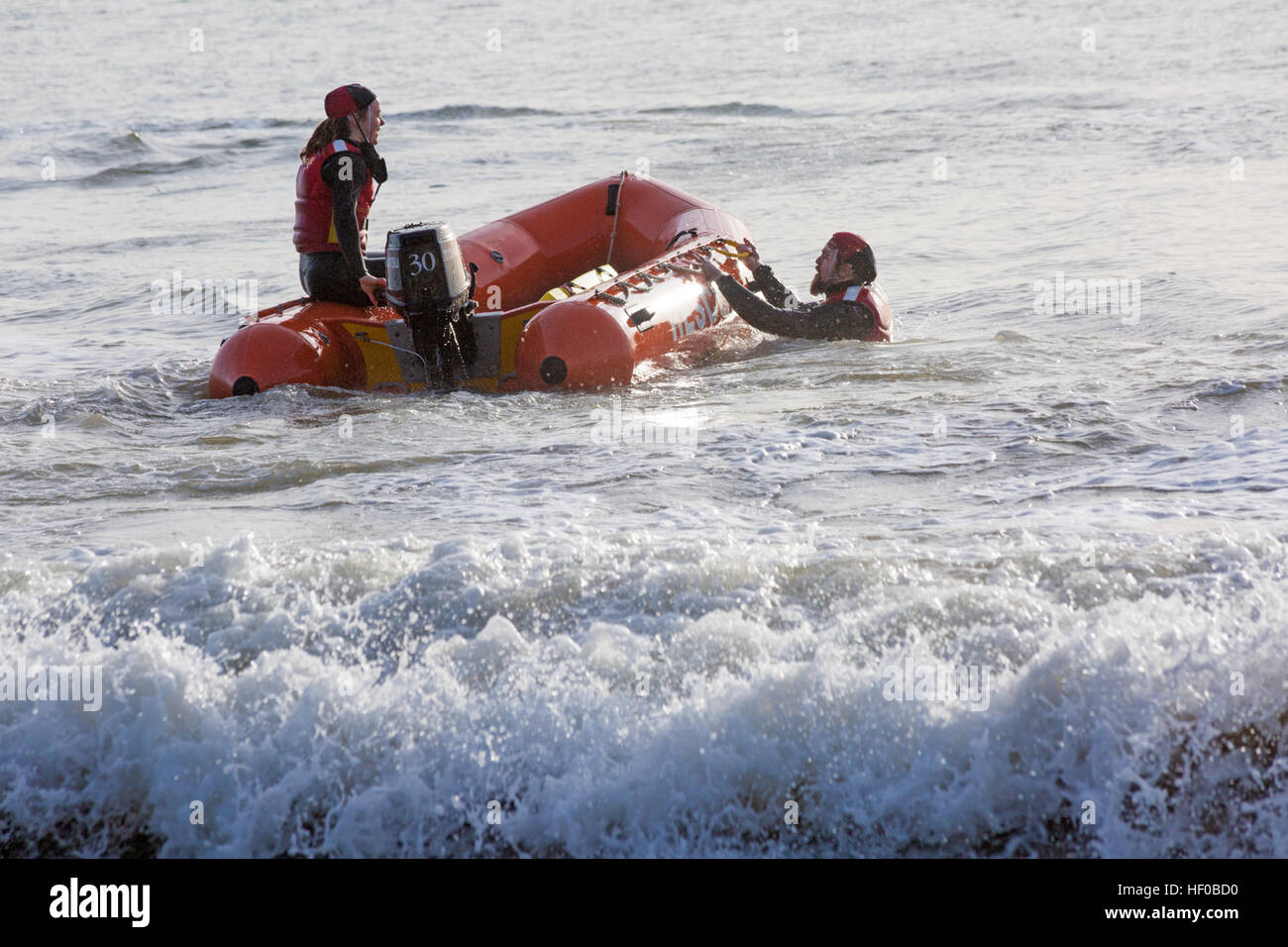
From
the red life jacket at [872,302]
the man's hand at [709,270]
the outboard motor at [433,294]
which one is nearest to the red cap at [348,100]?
the outboard motor at [433,294]

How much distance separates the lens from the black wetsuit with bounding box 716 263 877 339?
19.0 ft

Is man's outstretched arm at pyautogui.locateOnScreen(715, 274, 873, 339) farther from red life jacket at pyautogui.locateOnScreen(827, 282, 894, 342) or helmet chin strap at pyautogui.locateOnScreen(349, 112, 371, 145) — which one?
helmet chin strap at pyautogui.locateOnScreen(349, 112, 371, 145)

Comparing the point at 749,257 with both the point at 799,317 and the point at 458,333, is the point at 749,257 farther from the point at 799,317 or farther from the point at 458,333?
the point at 458,333

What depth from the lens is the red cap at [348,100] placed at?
496 cm

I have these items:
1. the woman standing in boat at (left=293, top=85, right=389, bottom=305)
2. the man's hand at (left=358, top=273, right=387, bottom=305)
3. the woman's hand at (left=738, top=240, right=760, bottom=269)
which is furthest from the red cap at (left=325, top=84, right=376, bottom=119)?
the woman's hand at (left=738, top=240, right=760, bottom=269)

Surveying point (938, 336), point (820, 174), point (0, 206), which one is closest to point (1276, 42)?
point (820, 174)

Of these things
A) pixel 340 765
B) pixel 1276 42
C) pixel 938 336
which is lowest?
pixel 340 765

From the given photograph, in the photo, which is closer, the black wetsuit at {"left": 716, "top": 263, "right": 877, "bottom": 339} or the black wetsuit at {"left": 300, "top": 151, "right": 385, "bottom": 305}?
the black wetsuit at {"left": 300, "top": 151, "right": 385, "bottom": 305}

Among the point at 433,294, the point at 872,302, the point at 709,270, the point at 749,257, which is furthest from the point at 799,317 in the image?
the point at 433,294

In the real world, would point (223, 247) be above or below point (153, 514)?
above

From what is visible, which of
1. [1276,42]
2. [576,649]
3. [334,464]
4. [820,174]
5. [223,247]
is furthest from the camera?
[1276,42]

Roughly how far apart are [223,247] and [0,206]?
4102 mm

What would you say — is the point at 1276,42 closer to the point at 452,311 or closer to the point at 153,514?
the point at 452,311

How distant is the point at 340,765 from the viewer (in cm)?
248
